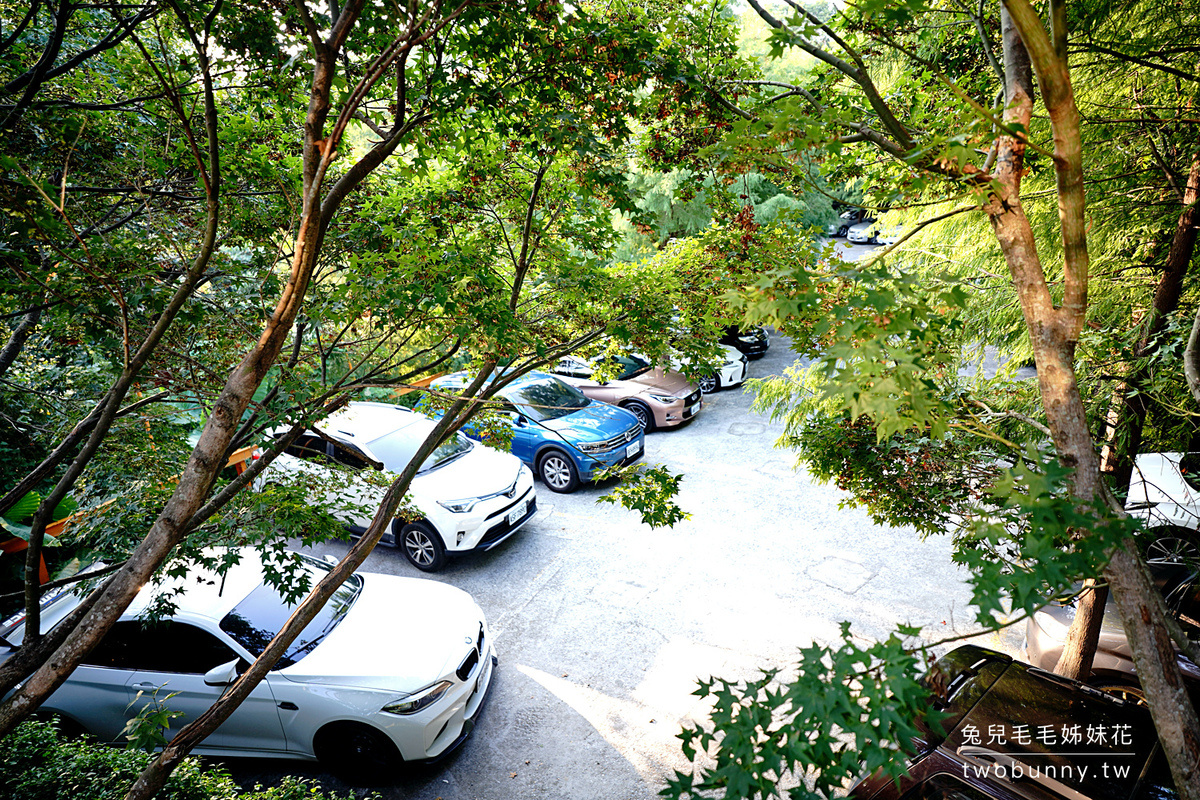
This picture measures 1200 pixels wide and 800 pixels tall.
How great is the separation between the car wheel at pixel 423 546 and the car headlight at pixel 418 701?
2731mm

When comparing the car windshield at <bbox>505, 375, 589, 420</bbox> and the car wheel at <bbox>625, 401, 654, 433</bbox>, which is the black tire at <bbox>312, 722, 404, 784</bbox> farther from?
the car wheel at <bbox>625, 401, 654, 433</bbox>

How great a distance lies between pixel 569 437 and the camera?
9.09 metres

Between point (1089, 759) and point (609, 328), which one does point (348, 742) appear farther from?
point (1089, 759)

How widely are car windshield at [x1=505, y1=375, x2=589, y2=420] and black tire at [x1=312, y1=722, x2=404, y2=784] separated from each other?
5.40 metres

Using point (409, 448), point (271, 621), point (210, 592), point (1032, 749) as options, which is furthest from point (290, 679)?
point (1032, 749)

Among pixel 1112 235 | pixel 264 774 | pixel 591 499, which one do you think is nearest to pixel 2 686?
pixel 264 774

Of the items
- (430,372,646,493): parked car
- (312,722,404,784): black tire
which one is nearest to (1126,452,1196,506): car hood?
(430,372,646,493): parked car

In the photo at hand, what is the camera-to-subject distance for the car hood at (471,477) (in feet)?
24.3

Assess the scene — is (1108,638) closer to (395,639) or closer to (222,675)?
(395,639)

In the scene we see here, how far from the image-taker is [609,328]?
4281mm

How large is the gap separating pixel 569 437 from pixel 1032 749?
654 cm

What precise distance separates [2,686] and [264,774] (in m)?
2.98

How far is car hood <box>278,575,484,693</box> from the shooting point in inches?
183

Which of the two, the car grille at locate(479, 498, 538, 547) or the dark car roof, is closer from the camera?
the dark car roof
